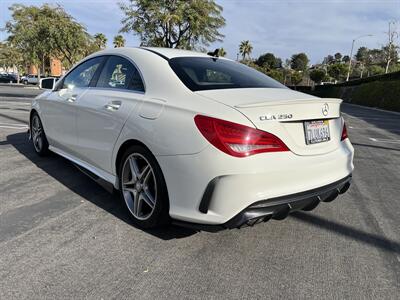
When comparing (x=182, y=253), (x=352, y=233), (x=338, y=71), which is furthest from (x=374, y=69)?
(x=182, y=253)

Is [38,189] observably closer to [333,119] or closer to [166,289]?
[166,289]

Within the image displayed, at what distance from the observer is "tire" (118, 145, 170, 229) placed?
10.5 feet

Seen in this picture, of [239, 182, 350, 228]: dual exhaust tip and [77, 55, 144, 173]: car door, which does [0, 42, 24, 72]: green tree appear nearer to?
[77, 55, 144, 173]: car door

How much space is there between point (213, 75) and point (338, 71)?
87.2 meters

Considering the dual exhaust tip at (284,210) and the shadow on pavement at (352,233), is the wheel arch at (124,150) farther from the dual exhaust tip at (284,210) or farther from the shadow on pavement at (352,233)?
the shadow on pavement at (352,233)

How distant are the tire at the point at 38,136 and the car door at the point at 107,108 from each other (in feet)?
5.12

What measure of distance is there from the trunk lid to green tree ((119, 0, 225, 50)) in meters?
21.0

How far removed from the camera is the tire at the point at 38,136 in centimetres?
571

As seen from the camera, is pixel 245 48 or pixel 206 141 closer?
pixel 206 141

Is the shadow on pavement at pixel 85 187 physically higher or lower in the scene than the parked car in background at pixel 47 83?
lower

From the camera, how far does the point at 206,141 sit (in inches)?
111

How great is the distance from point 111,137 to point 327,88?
55073 millimetres

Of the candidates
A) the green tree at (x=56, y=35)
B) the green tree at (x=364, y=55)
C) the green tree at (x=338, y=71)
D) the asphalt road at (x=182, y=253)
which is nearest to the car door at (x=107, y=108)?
the asphalt road at (x=182, y=253)

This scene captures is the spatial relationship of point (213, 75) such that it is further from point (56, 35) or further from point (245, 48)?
point (245, 48)
